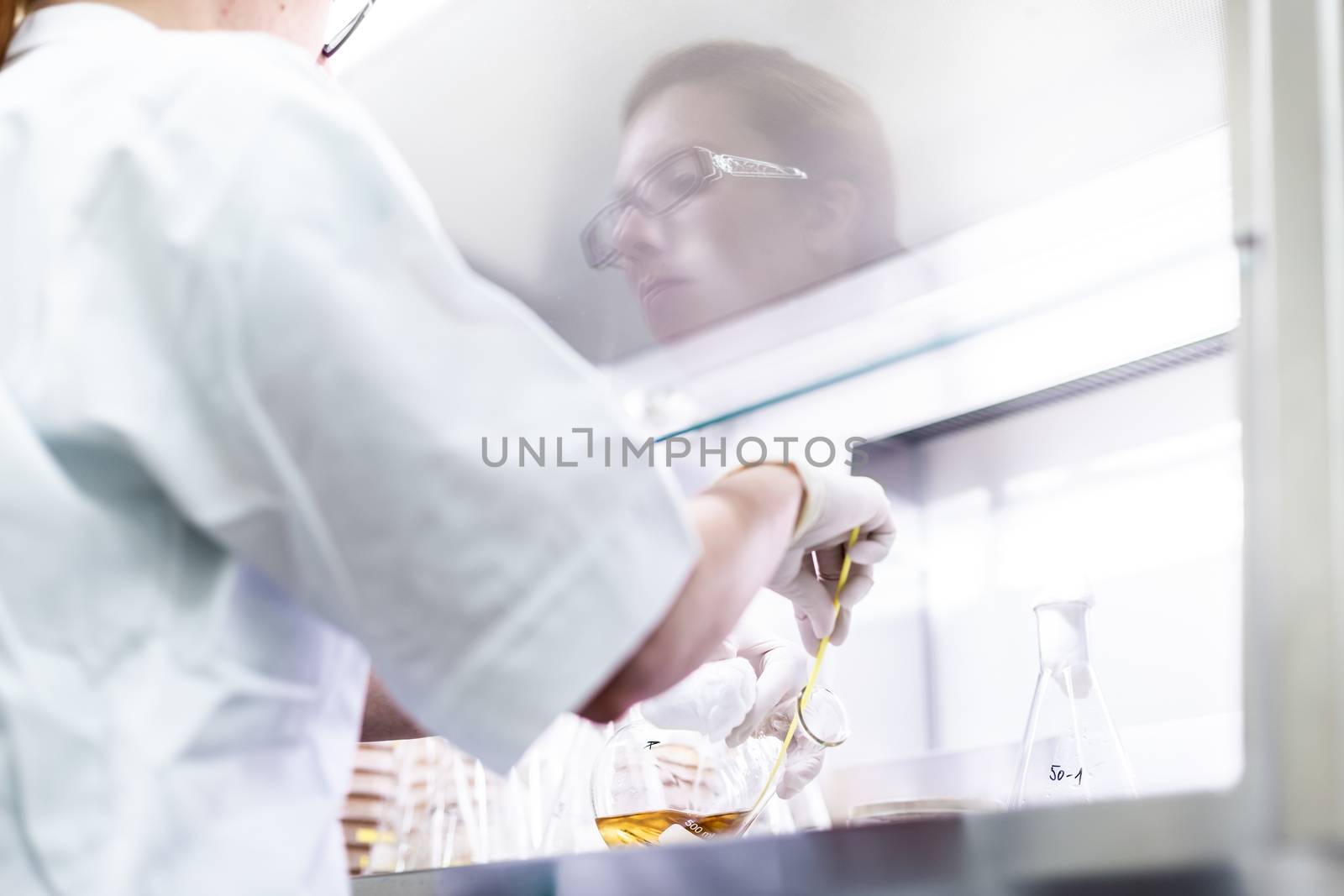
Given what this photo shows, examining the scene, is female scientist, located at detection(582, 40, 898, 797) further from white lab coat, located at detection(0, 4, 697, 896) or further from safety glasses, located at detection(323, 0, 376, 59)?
white lab coat, located at detection(0, 4, 697, 896)

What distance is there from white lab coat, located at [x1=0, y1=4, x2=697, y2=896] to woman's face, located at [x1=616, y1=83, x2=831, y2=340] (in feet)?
1.95

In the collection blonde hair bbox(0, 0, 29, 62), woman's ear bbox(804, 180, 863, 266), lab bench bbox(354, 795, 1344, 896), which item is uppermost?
woman's ear bbox(804, 180, 863, 266)

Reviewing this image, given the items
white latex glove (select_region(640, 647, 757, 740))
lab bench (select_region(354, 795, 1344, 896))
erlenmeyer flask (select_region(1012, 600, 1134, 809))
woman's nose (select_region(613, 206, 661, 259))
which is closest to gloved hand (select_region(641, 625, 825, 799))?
white latex glove (select_region(640, 647, 757, 740))

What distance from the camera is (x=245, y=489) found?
1.56ft

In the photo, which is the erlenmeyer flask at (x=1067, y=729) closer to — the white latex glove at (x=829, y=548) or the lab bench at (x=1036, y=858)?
the white latex glove at (x=829, y=548)

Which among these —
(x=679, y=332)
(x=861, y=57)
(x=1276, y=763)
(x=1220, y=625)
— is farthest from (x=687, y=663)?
(x=679, y=332)

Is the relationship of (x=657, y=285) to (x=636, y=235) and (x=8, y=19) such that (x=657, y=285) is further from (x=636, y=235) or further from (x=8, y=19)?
(x=8, y=19)

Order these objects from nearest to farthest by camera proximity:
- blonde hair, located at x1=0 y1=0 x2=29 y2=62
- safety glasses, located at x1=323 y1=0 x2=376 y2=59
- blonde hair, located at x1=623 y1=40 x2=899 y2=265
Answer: blonde hair, located at x1=0 y1=0 x2=29 y2=62
blonde hair, located at x1=623 y1=40 x2=899 y2=265
safety glasses, located at x1=323 y1=0 x2=376 y2=59

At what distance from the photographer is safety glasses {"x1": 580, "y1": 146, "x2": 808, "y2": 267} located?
1.06 metres

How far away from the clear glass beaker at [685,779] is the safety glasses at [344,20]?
69cm

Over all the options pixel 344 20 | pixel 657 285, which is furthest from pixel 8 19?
pixel 657 285

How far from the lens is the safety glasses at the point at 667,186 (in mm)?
1064

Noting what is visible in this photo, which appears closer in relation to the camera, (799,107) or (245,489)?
(245,489)

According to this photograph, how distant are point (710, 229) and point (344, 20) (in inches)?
15.7
